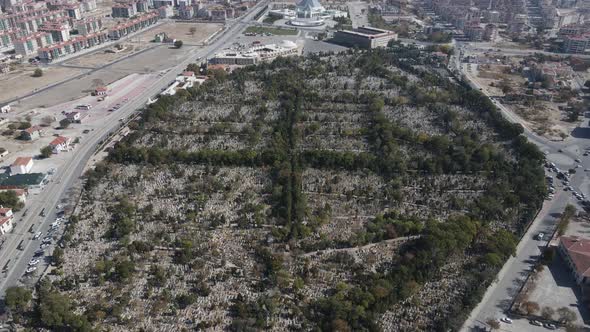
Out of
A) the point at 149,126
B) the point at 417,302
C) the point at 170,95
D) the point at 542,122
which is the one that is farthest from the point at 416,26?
the point at 417,302

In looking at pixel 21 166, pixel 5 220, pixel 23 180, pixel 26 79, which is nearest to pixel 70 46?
pixel 26 79

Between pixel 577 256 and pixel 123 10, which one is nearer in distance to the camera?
pixel 577 256

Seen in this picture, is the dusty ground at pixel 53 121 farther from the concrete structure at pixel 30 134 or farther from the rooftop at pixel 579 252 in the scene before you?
the rooftop at pixel 579 252

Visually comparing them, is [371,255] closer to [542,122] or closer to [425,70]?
[542,122]

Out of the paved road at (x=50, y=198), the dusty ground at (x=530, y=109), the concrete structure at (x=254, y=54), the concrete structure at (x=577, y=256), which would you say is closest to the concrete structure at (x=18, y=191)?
the paved road at (x=50, y=198)

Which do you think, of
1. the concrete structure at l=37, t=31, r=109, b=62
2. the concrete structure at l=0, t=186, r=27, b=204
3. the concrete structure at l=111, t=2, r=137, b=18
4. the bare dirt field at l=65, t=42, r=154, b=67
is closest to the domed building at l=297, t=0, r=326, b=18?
the bare dirt field at l=65, t=42, r=154, b=67

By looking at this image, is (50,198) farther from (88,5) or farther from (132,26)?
(88,5)
